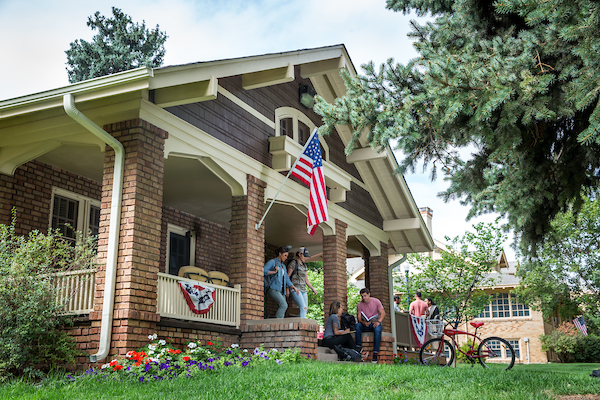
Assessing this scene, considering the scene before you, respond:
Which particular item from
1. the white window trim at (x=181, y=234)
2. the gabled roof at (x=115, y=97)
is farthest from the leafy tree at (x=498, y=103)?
the white window trim at (x=181, y=234)

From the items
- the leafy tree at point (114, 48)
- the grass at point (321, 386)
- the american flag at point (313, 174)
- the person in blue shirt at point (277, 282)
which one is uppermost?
the leafy tree at point (114, 48)

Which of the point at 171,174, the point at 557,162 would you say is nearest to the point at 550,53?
the point at 557,162

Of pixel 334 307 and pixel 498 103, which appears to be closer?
pixel 498 103

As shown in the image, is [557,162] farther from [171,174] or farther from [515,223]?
[171,174]

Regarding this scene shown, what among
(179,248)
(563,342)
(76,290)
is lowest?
(563,342)

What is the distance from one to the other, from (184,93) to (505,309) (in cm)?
3206

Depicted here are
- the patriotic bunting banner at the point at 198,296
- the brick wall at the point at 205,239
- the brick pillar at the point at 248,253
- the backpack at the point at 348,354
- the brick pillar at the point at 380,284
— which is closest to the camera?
the patriotic bunting banner at the point at 198,296

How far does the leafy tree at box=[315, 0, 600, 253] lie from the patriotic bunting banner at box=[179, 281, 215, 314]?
4.03 metres

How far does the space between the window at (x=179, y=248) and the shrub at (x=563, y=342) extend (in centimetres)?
2544

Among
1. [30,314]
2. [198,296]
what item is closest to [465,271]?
[198,296]

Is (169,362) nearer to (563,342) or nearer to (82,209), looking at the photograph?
(82,209)

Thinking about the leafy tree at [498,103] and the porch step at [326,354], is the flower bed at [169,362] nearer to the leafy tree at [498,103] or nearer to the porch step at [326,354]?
the porch step at [326,354]

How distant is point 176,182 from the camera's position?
11516 millimetres

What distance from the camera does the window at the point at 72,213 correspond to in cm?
1012
